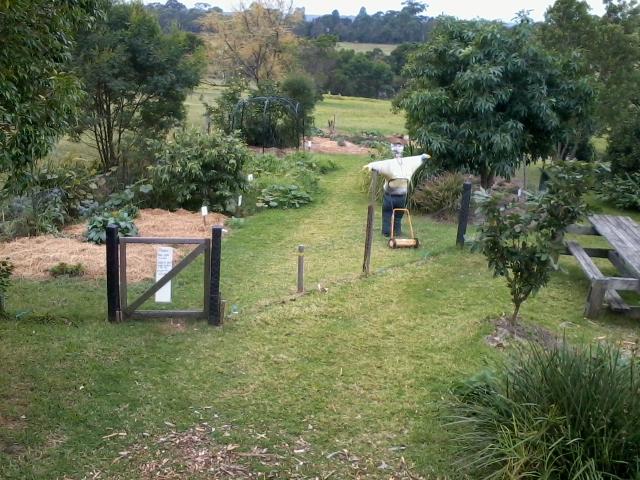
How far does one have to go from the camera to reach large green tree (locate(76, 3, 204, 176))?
14.2m

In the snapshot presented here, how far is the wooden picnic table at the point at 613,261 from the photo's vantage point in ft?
23.5

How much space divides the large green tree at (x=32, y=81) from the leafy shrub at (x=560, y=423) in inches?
147

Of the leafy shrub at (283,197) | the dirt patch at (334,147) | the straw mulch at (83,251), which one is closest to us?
the straw mulch at (83,251)

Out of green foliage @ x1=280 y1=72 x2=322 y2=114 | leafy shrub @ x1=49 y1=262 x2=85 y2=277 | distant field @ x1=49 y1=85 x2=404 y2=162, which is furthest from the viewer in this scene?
distant field @ x1=49 y1=85 x2=404 y2=162

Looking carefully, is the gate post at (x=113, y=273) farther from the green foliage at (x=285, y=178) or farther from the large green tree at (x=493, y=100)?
the large green tree at (x=493, y=100)

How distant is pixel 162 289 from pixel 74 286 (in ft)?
5.86

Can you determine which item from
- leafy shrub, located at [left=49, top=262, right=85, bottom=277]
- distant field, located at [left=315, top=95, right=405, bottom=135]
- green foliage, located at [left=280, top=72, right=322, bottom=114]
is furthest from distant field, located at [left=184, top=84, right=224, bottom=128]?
leafy shrub, located at [left=49, top=262, right=85, bottom=277]

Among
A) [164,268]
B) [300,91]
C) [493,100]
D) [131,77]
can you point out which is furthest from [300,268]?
[300,91]

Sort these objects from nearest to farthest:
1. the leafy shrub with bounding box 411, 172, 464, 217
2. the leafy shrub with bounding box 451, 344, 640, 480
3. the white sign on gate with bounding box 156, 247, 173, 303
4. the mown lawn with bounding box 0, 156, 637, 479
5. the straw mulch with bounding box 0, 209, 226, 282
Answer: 1. the leafy shrub with bounding box 451, 344, 640, 480
2. the mown lawn with bounding box 0, 156, 637, 479
3. the white sign on gate with bounding box 156, 247, 173, 303
4. the straw mulch with bounding box 0, 209, 226, 282
5. the leafy shrub with bounding box 411, 172, 464, 217

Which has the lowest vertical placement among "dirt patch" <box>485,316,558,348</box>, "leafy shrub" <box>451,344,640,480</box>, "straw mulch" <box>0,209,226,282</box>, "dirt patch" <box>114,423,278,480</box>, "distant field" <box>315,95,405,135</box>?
"straw mulch" <box>0,209,226,282</box>

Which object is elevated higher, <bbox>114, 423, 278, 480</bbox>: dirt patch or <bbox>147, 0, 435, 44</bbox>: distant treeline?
<bbox>147, 0, 435, 44</bbox>: distant treeline

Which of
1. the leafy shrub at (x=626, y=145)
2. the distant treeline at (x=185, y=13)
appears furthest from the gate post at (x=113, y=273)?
the distant treeline at (x=185, y=13)

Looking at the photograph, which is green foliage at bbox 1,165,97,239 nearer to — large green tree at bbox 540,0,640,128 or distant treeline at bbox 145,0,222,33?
large green tree at bbox 540,0,640,128

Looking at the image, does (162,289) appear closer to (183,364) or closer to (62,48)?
(183,364)
